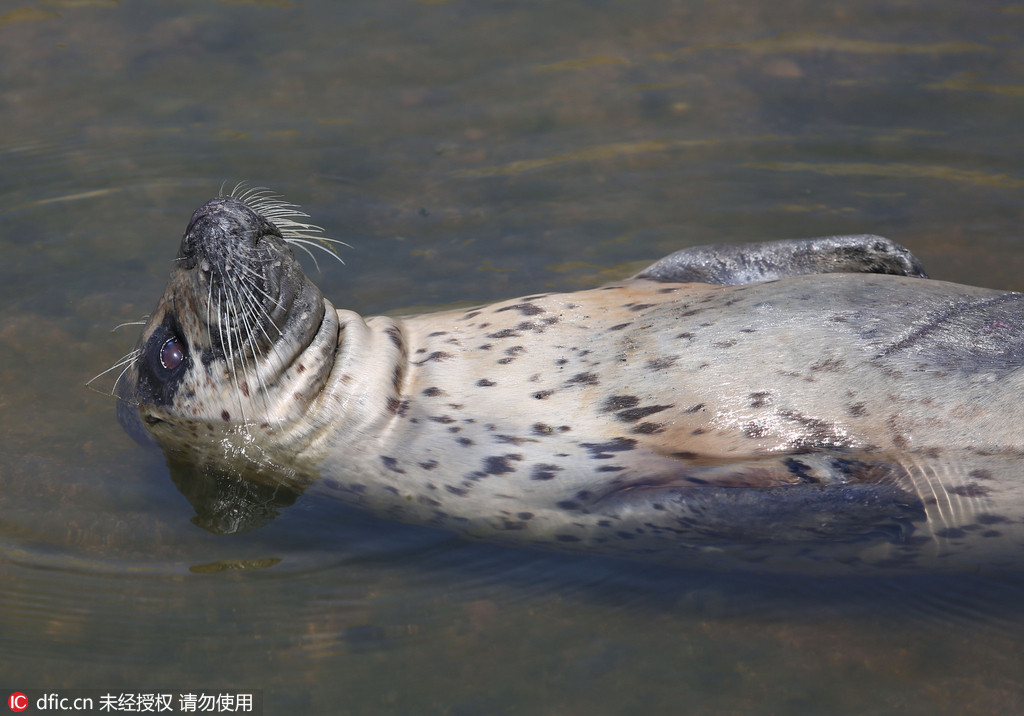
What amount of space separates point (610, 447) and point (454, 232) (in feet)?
8.19

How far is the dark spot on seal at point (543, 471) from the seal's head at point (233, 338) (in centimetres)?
104

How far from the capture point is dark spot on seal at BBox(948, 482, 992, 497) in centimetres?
358

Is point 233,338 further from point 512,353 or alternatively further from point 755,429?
point 755,429

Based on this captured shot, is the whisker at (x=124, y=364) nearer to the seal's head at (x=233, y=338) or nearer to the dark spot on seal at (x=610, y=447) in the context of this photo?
the seal's head at (x=233, y=338)

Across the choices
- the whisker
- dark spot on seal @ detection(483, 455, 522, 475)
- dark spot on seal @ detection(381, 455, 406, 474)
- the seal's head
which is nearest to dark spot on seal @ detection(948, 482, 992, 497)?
dark spot on seal @ detection(483, 455, 522, 475)

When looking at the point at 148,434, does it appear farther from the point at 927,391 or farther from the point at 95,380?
the point at 927,391

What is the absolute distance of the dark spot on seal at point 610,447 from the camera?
13.1 feet

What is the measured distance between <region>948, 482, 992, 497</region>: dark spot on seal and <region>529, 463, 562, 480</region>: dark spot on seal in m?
1.39

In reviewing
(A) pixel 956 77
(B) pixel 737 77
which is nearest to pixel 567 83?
(B) pixel 737 77

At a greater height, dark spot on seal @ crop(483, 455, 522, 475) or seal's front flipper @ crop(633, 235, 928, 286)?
seal's front flipper @ crop(633, 235, 928, 286)

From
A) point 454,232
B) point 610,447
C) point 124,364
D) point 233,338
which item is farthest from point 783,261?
point 124,364

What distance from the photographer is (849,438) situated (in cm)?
376

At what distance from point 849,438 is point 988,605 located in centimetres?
89

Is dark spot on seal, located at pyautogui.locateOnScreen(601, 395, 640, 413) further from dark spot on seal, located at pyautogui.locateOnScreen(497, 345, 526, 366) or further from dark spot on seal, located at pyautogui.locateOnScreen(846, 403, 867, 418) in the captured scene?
dark spot on seal, located at pyautogui.locateOnScreen(846, 403, 867, 418)
